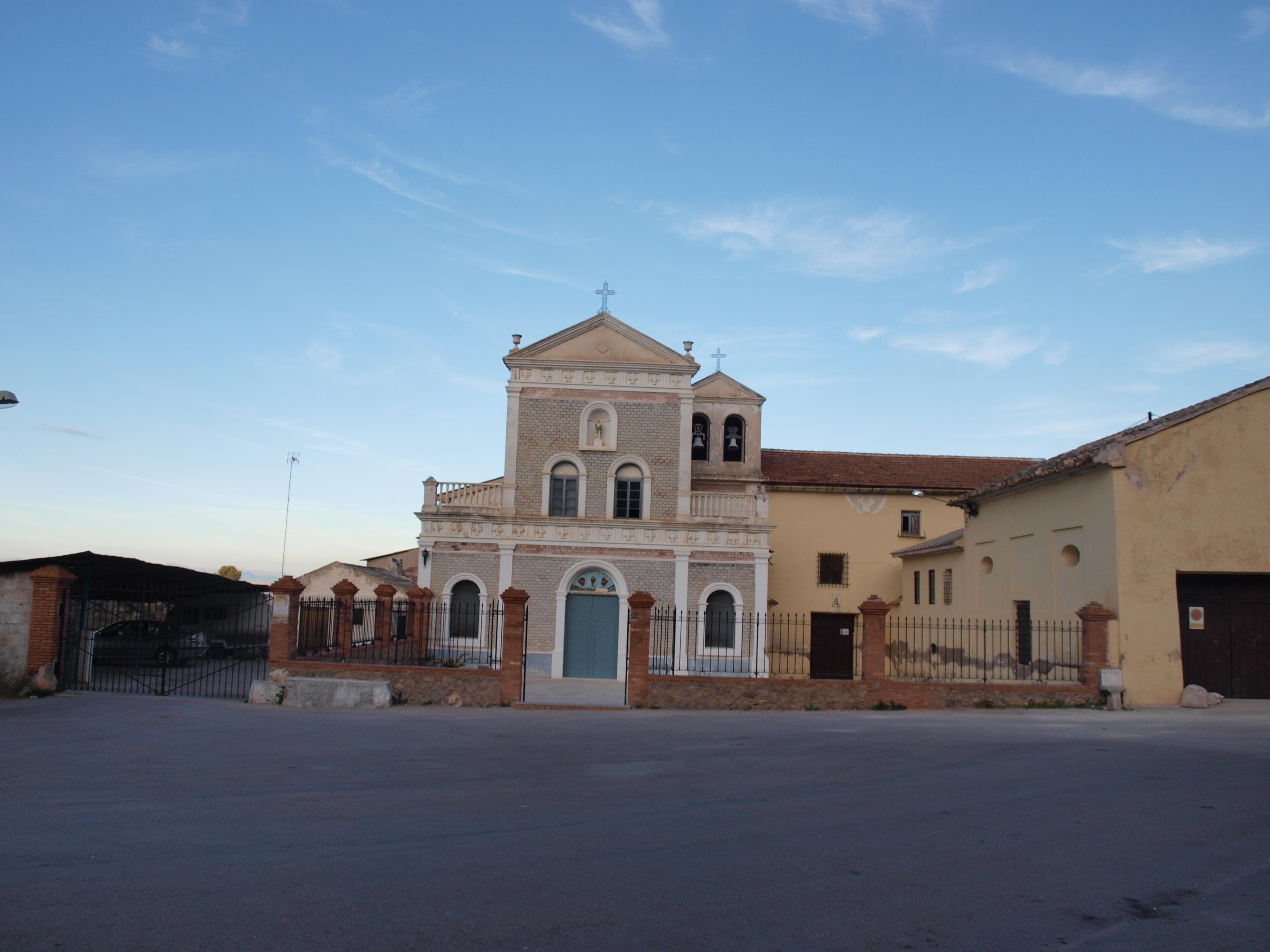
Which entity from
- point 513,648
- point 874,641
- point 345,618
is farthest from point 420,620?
point 874,641

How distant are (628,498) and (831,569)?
9192 mm

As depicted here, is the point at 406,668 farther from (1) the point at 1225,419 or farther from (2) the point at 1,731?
(1) the point at 1225,419

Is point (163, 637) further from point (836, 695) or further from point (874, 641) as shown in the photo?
point (874, 641)

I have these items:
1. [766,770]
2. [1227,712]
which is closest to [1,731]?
[766,770]

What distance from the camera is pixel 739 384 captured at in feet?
108

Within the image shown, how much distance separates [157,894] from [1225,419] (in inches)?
744

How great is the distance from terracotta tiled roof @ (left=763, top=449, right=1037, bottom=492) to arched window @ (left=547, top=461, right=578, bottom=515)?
321 inches

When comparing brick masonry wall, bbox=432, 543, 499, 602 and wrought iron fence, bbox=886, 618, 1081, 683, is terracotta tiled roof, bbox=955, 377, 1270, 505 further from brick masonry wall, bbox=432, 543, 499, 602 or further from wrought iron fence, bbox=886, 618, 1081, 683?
brick masonry wall, bbox=432, 543, 499, 602

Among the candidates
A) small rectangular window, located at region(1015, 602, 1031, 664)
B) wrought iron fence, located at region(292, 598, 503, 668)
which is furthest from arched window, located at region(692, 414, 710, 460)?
small rectangular window, located at region(1015, 602, 1031, 664)

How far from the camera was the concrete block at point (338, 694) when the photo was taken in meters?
16.5

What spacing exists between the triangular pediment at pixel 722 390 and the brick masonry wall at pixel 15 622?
2104cm

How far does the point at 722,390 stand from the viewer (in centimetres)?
3303

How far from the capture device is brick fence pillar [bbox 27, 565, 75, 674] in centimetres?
1753

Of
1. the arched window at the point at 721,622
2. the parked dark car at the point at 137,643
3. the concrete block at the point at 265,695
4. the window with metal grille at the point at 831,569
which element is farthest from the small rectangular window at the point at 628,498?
the concrete block at the point at 265,695
